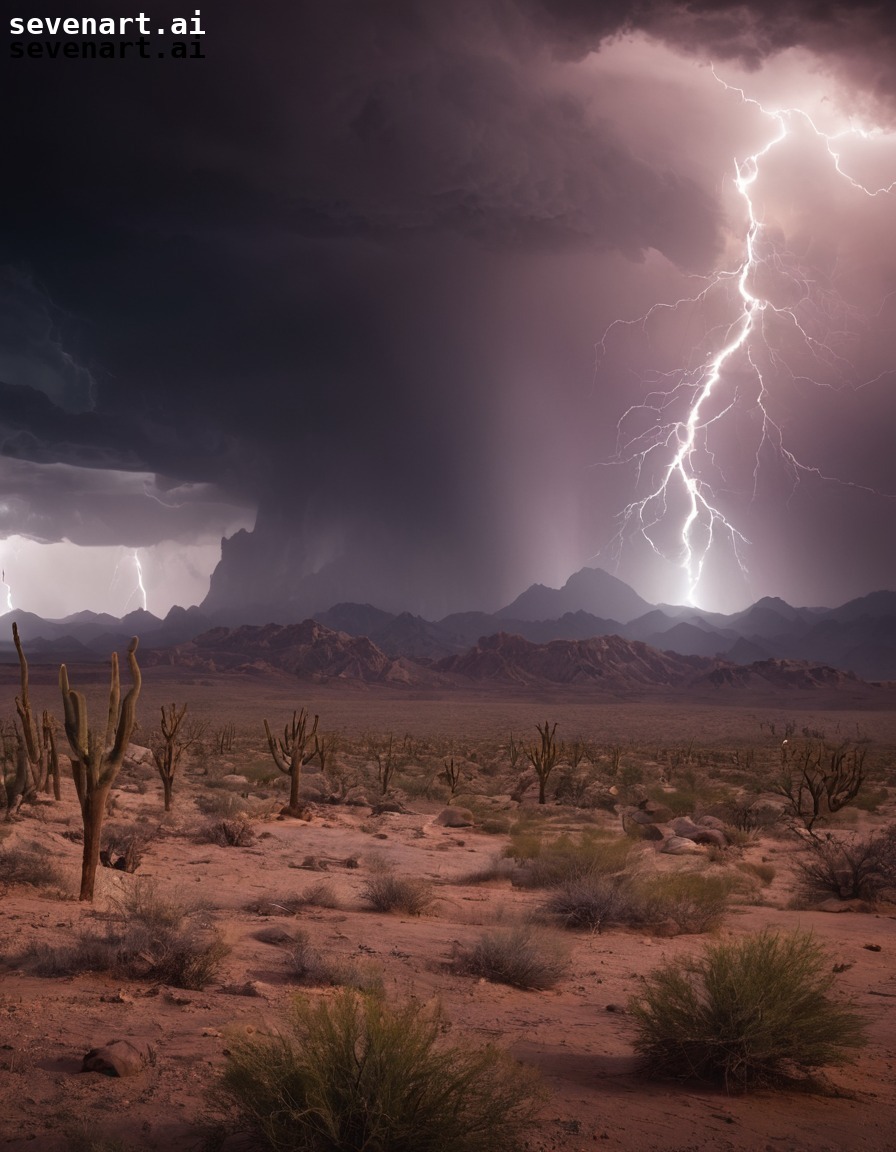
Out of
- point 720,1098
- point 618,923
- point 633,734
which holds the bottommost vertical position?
point 633,734

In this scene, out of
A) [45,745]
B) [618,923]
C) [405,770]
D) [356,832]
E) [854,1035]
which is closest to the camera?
[854,1035]

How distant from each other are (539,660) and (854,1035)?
127 metres

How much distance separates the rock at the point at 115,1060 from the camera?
467 centimetres

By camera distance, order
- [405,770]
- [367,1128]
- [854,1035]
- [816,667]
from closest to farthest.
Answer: [367,1128]
[854,1035]
[405,770]
[816,667]

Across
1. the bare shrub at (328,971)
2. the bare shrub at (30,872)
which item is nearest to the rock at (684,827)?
the bare shrub at (328,971)

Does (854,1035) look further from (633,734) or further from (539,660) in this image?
(539,660)

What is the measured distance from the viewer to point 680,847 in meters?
15.4

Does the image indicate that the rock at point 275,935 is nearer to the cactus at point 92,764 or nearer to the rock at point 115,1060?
the cactus at point 92,764

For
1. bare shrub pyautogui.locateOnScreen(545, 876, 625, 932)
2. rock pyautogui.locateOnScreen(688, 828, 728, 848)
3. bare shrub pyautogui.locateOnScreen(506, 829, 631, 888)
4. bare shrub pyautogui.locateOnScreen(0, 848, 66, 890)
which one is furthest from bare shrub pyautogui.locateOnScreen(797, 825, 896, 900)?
bare shrub pyautogui.locateOnScreen(0, 848, 66, 890)

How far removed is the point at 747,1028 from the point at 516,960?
8.62 ft

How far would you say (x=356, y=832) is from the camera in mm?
17781

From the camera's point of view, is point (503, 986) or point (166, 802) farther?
point (166, 802)

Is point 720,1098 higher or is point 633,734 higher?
point 720,1098

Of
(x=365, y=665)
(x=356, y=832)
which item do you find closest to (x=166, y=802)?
(x=356, y=832)
